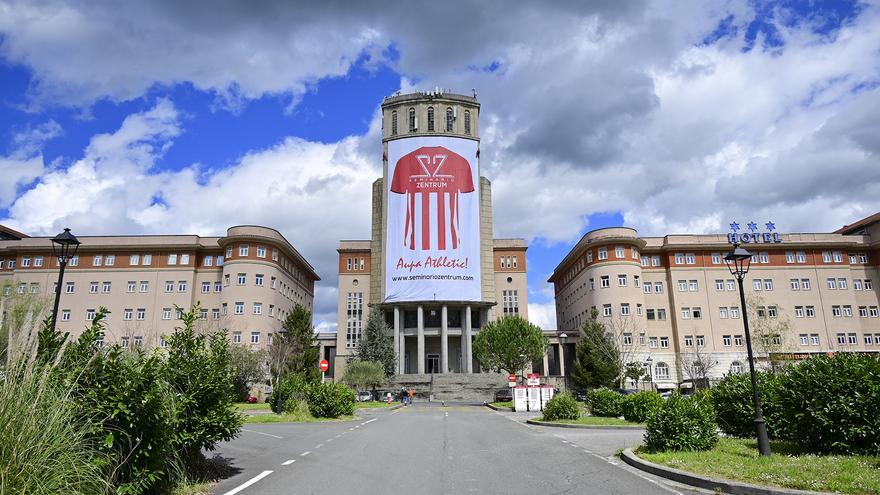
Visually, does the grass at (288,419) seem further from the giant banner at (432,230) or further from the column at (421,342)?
the column at (421,342)

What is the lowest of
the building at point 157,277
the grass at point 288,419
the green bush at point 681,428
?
the grass at point 288,419

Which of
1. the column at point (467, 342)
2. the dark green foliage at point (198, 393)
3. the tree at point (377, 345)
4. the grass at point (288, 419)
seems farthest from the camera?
the column at point (467, 342)

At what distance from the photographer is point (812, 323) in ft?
215

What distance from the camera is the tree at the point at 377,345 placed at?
2621 inches

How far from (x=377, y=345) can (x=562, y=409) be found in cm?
4517

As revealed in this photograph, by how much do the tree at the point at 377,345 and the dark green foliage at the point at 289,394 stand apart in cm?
3623

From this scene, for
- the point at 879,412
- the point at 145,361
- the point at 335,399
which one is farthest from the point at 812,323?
the point at 145,361

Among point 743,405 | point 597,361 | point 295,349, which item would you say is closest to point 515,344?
point 597,361

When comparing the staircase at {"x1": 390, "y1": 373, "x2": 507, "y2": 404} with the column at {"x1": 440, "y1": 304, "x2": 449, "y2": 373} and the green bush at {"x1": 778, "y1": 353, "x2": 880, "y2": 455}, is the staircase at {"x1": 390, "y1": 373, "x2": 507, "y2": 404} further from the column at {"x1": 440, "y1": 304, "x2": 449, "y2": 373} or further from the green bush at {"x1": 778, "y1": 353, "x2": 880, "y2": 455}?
the green bush at {"x1": 778, "y1": 353, "x2": 880, "y2": 455}

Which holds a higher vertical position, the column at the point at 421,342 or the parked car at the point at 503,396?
the column at the point at 421,342

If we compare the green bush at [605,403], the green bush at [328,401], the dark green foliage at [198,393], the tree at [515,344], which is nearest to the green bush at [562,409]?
the green bush at [605,403]

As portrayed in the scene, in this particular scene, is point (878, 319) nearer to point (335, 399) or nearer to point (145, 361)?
point (335, 399)

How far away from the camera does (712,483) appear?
29.3 feet

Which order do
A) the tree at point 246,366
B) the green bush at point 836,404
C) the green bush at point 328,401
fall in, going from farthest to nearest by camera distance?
the tree at point 246,366 → the green bush at point 328,401 → the green bush at point 836,404
